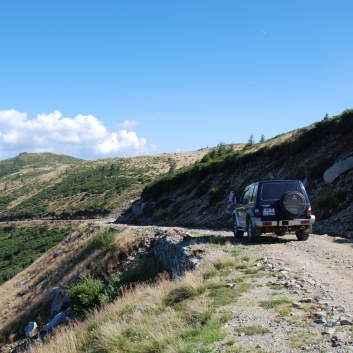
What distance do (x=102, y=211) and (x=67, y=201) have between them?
18.1 m

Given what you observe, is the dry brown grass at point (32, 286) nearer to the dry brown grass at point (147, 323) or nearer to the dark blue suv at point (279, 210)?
the dark blue suv at point (279, 210)

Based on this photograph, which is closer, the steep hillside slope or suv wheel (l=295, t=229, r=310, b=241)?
suv wheel (l=295, t=229, r=310, b=241)

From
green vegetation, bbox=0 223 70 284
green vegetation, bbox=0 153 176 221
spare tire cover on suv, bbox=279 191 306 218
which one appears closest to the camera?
spare tire cover on suv, bbox=279 191 306 218

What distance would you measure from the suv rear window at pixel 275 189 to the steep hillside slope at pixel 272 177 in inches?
122

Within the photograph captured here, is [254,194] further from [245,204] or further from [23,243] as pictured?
[23,243]

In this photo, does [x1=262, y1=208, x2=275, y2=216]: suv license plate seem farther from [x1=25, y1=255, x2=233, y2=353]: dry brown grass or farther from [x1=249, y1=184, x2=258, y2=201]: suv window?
[x1=25, y1=255, x2=233, y2=353]: dry brown grass

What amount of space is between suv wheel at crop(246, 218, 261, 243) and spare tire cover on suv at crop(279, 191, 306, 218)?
112 centimetres

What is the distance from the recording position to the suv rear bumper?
12469 millimetres

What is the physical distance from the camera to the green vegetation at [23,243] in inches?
2000

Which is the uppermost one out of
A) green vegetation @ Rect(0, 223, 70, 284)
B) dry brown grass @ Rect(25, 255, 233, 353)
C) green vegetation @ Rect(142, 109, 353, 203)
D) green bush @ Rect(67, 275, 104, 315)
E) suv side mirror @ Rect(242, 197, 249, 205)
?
green vegetation @ Rect(142, 109, 353, 203)

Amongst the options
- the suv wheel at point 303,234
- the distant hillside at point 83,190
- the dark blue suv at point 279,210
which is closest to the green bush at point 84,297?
the dark blue suv at point 279,210

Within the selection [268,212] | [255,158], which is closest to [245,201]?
[268,212]

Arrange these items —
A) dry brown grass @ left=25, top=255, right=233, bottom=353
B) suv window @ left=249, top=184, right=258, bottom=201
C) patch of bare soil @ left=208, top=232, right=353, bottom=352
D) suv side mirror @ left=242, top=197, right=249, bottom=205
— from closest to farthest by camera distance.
→ patch of bare soil @ left=208, top=232, right=353, bottom=352 < dry brown grass @ left=25, top=255, right=233, bottom=353 < suv window @ left=249, top=184, right=258, bottom=201 < suv side mirror @ left=242, top=197, right=249, bottom=205

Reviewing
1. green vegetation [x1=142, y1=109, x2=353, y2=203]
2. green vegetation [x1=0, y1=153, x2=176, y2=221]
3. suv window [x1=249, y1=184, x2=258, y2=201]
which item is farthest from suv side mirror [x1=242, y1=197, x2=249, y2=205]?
green vegetation [x1=0, y1=153, x2=176, y2=221]
